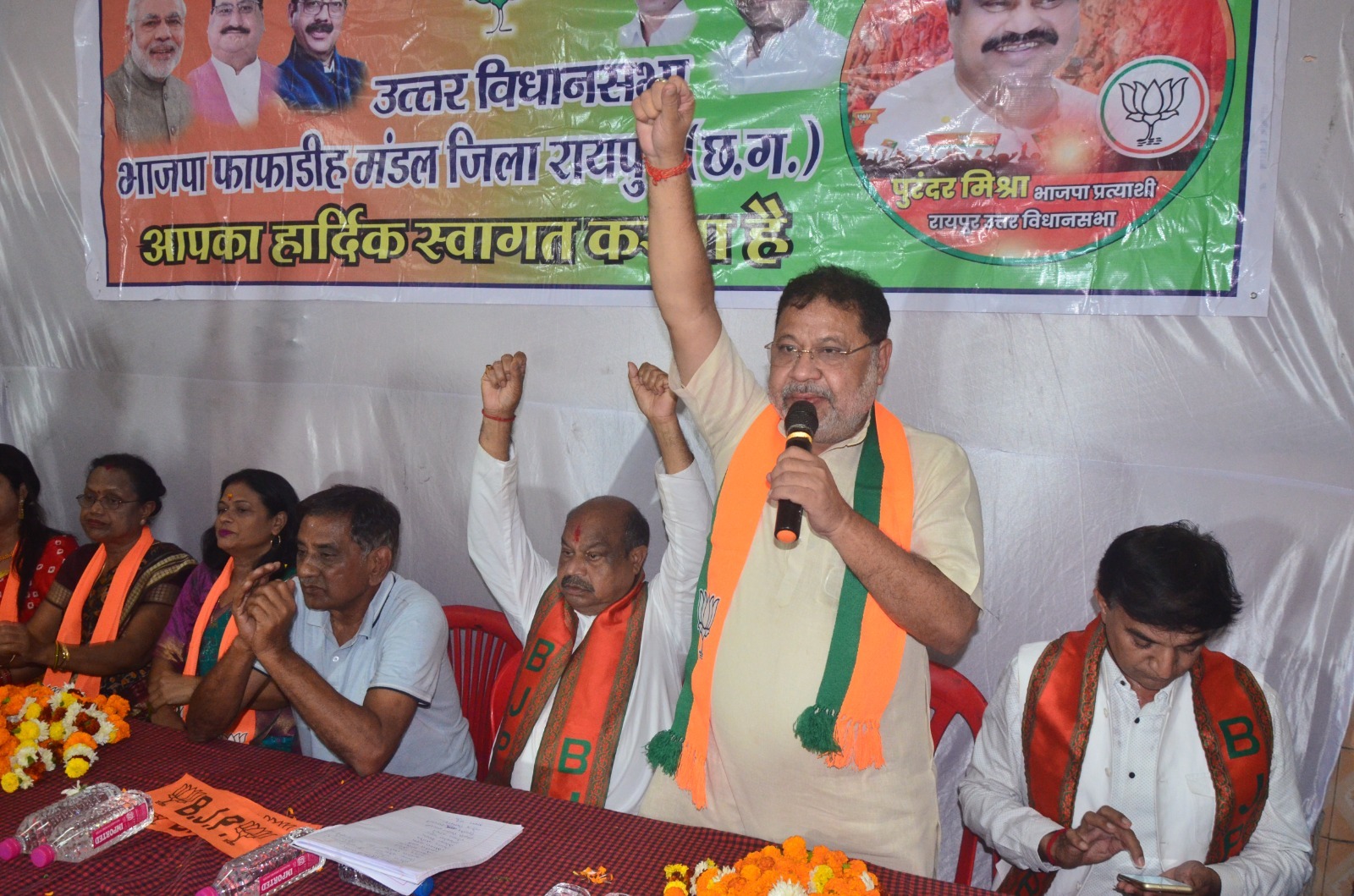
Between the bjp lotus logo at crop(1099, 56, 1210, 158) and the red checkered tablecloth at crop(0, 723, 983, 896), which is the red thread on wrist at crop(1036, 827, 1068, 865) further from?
the bjp lotus logo at crop(1099, 56, 1210, 158)

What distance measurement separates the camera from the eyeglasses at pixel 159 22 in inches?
153

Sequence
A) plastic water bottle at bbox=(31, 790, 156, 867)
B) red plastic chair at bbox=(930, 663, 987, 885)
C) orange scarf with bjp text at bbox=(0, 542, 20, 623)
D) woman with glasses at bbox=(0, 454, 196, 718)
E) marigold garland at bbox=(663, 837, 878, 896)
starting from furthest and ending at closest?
orange scarf with bjp text at bbox=(0, 542, 20, 623), woman with glasses at bbox=(0, 454, 196, 718), red plastic chair at bbox=(930, 663, 987, 885), plastic water bottle at bbox=(31, 790, 156, 867), marigold garland at bbox=(663, 837, 878, 896)

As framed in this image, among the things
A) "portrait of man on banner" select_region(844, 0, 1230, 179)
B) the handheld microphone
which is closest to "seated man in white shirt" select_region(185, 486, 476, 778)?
the handheld microphone

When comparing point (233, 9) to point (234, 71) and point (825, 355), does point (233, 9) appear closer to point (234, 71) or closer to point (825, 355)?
point (234, 71)

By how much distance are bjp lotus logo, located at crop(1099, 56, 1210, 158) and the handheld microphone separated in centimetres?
132

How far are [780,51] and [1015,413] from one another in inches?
49.4

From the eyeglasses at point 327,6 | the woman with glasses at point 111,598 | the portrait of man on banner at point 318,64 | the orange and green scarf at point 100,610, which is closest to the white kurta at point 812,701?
the woman with glasses at point 111,598

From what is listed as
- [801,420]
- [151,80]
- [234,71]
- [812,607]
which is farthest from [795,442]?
[151,80]

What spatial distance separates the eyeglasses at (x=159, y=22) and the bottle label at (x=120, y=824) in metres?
3.21

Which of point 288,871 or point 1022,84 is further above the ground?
point 1022,84

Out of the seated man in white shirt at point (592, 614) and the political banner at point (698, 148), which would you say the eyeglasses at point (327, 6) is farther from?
the seated man in white shirt at point (592, 614)

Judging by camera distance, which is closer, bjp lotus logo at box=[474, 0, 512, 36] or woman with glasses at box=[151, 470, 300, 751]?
woman with glasses at box=[151, 470, 300, 751]

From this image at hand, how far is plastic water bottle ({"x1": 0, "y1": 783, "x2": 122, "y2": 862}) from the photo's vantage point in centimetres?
175

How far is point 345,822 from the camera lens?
1856mm
